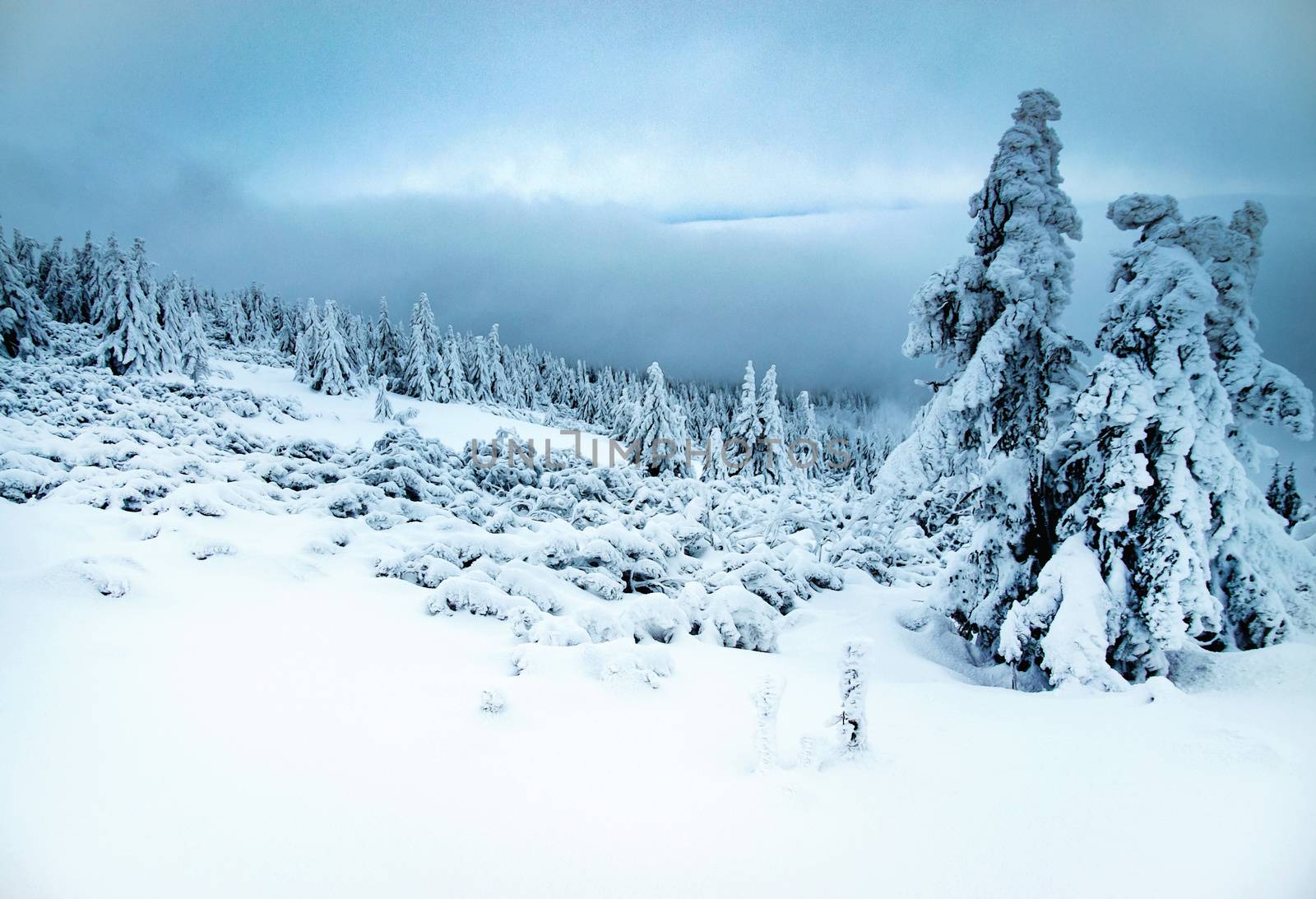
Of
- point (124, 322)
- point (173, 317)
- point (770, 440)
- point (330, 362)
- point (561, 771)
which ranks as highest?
point (173, 317)

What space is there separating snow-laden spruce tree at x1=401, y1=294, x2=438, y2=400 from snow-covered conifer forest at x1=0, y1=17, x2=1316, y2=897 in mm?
39160

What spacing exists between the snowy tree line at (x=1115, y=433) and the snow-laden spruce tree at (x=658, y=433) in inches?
1136

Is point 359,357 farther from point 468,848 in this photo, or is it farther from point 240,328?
point 468,848

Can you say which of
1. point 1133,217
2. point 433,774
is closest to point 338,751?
point 433,774

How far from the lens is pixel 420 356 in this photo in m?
53.4

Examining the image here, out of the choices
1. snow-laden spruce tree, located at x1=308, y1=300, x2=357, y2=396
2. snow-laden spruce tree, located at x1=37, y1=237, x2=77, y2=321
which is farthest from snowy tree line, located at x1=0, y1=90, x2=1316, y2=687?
snow-laden spruce tree, located at x1=37, y1=237, x2=77, y2=321

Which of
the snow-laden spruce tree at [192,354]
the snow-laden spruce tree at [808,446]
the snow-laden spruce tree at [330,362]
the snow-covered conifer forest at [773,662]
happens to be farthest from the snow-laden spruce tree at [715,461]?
the snow-laden spruce tree at [192,354]

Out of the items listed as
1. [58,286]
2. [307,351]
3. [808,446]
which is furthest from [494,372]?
[58,286]

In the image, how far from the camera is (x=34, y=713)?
379cm

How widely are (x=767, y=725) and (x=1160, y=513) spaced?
6440 mm

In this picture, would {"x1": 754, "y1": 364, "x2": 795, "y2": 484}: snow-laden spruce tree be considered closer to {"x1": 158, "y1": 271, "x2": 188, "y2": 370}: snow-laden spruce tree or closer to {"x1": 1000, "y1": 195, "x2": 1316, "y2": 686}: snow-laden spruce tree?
{"x1": 1000, "y1": 195, "x2": 1316, "y2": 686}: snow-laden spruce tree

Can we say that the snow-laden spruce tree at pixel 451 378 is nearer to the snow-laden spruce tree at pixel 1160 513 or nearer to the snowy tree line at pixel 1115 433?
the snowy tree line at pixel 1115 433

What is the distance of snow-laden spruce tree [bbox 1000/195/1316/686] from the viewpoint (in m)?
6.40

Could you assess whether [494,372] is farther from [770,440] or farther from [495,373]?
[770,440]
